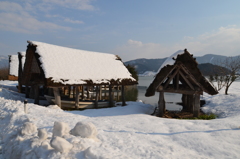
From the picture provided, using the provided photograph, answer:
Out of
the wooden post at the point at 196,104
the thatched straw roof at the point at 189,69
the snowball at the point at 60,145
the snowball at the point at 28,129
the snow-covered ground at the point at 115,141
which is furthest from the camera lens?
the wooden post at the point at 196,104

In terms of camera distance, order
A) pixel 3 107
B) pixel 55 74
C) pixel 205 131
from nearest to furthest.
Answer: pixel 205 131 → pixel 3 107 → pixel 55 74

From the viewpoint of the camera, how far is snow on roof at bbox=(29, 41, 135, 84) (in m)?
11.2

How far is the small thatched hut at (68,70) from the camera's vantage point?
10992 millimetres

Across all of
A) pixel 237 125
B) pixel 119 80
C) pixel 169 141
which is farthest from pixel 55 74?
pixel 237 125

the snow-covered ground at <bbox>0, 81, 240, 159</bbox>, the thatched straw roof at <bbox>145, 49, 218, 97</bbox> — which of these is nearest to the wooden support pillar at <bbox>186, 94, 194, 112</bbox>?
the thatched straw roof at <bbox>145, 49, 218, 97</bbox>

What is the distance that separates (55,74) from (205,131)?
29.7 ft

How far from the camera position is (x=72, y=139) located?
4.77m

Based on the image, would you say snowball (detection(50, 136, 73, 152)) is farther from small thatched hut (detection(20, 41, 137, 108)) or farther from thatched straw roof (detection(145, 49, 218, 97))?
thatched straw roof (detection(145, 49, 218, 97))

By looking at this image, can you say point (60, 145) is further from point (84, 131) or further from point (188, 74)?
point (188, 74)

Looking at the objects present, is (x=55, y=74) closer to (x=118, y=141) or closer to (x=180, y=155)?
(x=118, y=141)

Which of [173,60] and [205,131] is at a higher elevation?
[173,60]

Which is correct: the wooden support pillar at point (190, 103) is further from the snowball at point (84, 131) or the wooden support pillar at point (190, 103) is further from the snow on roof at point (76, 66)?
the snowball at point (84, 131)

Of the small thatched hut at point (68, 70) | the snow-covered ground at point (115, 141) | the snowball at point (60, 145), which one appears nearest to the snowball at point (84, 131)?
the snow-covered ground at point (115, 141)

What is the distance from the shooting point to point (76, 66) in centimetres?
1280
